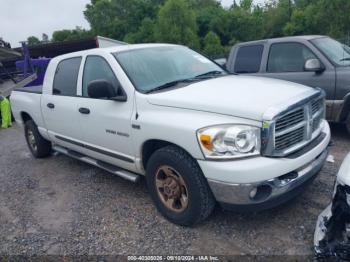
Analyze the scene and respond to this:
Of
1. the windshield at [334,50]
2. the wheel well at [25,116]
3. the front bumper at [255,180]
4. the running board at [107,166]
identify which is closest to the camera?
the front bumper at [255,180]

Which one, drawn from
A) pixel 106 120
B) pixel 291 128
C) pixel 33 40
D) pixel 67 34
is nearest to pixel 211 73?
pixel 106 120

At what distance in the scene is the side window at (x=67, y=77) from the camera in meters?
4.70

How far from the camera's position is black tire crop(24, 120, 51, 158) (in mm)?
6051

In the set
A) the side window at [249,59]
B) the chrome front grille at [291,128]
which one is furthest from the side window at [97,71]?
the side window at [249,59]

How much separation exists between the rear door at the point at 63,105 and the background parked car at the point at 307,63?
3.28 metres

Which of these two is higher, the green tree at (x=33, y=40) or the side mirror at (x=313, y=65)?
the green tree at (x=33, y=40)

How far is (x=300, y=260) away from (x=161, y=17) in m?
31.8

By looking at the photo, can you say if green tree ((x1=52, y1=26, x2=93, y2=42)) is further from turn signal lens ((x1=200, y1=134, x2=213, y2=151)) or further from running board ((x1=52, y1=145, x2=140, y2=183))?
turn signal lens ((x1=200, y1=134, x2=213, y2=151))

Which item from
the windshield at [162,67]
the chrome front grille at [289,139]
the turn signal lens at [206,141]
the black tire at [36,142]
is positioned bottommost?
the black tire at [36,142]

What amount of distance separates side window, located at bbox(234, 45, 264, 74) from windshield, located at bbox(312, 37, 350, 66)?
101 cm

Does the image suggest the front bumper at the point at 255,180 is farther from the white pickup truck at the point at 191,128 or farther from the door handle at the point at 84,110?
the door handle at the point at 84,110

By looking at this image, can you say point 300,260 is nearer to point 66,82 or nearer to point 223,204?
point 223,204

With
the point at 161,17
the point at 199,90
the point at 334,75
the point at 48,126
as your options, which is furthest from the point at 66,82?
the point at 161,17

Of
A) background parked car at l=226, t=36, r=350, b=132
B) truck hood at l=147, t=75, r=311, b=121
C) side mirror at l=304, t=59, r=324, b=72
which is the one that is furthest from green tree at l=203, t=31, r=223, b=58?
truck hood at l=147, t=75, r=311, b=121
